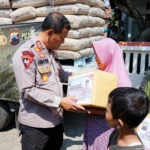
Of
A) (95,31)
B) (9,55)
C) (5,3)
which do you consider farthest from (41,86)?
(95,31)

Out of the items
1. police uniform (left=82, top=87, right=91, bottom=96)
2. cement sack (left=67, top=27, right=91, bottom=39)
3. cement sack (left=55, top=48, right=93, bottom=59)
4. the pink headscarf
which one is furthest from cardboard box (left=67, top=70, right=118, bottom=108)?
cement sack (left=67, top=27, right=91, bottom=39)

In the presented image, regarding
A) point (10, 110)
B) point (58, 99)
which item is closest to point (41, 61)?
point (58, 99)

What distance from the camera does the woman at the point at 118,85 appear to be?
1.49 metres

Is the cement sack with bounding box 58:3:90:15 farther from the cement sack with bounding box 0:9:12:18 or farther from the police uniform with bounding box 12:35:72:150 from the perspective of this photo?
the police uniform with bounding box 12:35:72:150

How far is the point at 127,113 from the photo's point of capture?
34.7 inches

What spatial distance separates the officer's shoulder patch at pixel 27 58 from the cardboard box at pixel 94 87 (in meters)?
0.44

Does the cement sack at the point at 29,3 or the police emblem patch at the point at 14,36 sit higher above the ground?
the cement sack at the point at 29,3

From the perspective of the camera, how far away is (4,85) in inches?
104

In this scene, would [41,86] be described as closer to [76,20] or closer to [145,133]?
[145,133]

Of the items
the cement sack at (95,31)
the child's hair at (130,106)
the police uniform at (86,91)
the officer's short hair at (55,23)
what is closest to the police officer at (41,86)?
the officer's short hair at (55,23)

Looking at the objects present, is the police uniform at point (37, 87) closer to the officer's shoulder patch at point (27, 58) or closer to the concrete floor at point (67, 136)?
the officer's shoulder patch at point (27, 58)

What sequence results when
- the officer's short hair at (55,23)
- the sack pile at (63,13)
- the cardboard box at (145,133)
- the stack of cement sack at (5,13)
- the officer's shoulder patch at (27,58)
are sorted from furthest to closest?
the stack of cement sack at (5,13)
the sack pile at (63,13)
the officer's short hair at (55,23)
the officer's shoulder patch at (27,58)
the cardboard box at (145,133)

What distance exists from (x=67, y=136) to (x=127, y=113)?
7.76 ft

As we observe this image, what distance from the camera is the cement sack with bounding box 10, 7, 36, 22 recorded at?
9.53 feet
